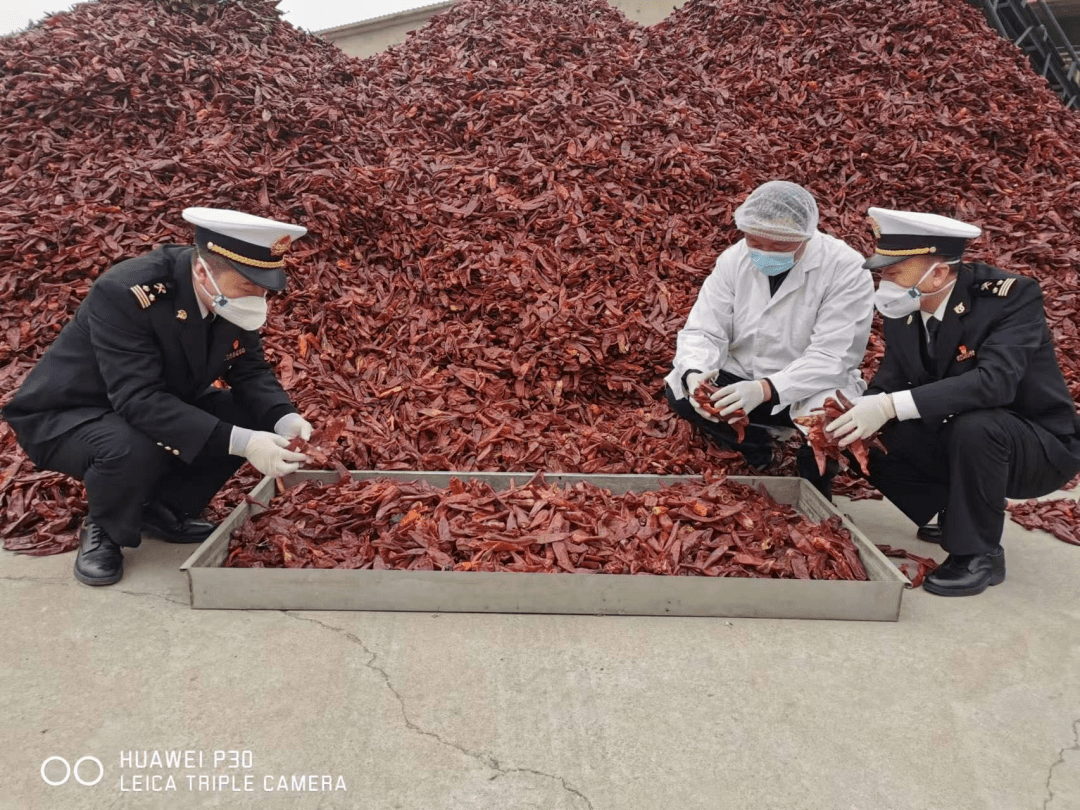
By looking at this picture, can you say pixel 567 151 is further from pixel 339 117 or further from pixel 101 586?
pixel 101 586

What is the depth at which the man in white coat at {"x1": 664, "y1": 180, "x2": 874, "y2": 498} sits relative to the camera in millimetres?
3412

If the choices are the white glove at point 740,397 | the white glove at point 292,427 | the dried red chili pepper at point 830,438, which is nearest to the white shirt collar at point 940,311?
the dried red chili pepper at point 830,438

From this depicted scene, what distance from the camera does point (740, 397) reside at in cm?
338

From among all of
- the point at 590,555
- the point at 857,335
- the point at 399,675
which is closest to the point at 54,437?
the point at 399,675

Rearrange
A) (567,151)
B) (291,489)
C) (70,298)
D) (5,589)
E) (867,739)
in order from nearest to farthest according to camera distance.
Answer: (867,739) → (5,589) → (291,489) → (70,298) → (567,151)

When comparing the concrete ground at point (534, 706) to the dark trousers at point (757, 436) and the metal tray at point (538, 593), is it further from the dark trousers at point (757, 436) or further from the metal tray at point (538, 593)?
the dark trousers at point (757, 436)

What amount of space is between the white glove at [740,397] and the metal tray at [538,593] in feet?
3.01

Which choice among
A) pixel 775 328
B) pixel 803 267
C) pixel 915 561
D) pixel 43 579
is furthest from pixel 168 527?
pixel 915 561

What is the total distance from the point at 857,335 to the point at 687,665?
6.41 feet

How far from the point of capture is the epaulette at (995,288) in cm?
297

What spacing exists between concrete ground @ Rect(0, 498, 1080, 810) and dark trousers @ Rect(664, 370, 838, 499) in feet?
2.97

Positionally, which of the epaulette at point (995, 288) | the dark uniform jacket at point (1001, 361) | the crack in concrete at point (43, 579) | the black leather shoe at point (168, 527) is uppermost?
the epaulette at point (995, 288)

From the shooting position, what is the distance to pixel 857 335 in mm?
3641

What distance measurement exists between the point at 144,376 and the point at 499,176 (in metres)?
3.15
